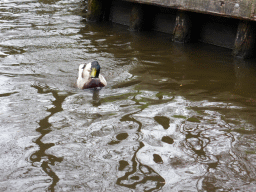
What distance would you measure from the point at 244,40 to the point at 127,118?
147 inches

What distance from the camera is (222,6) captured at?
6.77m

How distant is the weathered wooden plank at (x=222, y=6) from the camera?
6363mm

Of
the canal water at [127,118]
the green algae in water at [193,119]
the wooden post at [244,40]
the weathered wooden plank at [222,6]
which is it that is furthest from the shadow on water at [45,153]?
the wooden post at [244,40]

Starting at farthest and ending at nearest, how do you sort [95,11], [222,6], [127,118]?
[95,11], [222,6], [127,118]

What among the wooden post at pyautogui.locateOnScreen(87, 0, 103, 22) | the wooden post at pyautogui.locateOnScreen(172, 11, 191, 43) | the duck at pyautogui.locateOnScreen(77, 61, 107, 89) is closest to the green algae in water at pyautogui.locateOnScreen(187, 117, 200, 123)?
the duck at pyautogui.locateOnScreen(77, 61, 107, 89)

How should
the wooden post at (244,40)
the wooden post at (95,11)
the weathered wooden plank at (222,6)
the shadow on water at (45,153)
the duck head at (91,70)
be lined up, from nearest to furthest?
the shadow on water at (45,153) → the duck head at (91,70) → the weathered wooden plank at (222,6) → the wooden post at (244,40) → the wooden post at (95,11)

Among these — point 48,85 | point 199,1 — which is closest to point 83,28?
Answer: point 199,1

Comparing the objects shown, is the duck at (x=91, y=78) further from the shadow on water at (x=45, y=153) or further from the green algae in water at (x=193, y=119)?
the green algae in water at (x=193, y=119)

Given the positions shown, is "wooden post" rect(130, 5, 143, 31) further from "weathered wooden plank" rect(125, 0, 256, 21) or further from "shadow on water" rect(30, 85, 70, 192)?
"shadow on water" rect(30, 85, 70, 192)

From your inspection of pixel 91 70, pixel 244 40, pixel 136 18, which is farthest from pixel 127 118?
pixel 136 18

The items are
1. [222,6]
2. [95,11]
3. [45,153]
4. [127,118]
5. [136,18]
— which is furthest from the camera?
[95,11]

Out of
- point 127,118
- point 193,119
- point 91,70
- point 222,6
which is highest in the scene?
point 222,6

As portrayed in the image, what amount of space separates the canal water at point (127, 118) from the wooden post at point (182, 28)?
0.26m

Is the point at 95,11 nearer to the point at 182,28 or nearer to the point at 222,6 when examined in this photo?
the point at 182,28
